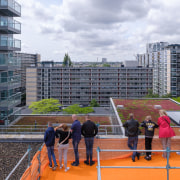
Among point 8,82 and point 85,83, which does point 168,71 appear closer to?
point 85,83

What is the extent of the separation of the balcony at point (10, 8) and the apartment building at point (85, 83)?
227 ft

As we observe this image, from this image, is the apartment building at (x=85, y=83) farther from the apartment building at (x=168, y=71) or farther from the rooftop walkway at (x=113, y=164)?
the rooftop walkway at (x=113, y=164)

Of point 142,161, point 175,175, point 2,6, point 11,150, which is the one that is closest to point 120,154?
point 142,161

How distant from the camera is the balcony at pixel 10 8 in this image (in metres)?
20.5

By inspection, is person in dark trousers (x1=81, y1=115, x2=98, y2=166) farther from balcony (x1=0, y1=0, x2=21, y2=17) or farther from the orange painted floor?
balcony (x1=0, y1=0, x2=21, y2=17)

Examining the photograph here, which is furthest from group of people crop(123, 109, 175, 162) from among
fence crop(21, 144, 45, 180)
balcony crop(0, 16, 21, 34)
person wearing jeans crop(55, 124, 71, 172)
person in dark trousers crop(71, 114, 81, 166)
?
balcony crop(0, 16, 21, 34)

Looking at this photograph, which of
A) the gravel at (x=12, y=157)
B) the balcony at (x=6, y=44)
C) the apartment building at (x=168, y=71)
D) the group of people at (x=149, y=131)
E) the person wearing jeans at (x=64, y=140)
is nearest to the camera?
the person wearing jeans at (x=64, y=140)

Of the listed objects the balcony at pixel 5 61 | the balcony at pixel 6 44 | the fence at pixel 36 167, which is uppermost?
the balcony at pixel 6 44

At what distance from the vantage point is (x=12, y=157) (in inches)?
414

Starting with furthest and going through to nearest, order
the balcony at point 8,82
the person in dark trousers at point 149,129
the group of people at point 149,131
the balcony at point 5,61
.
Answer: the balcony at point 8,82 < the balcony at point 5,61 < the person in dark trousers at point 149,129 < the group of people at point 149,131

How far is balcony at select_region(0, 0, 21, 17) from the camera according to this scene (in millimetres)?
20500

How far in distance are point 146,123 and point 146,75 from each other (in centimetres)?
9115

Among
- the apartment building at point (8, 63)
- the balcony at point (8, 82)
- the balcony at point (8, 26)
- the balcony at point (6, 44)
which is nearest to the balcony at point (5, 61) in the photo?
the apartment building at point (8, 63)

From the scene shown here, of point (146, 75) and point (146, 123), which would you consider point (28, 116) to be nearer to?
point (146, 123)
